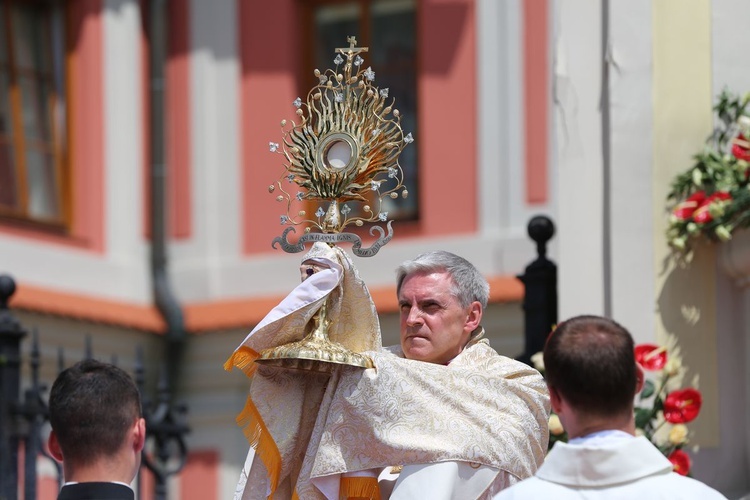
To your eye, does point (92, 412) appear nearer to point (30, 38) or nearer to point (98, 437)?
point (98, 437)

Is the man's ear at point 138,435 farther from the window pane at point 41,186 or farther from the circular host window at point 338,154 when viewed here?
the window pane at point 41,186

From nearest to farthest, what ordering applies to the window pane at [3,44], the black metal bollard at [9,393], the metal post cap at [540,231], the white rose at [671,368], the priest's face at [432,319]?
the priest's face at [432,319], the white rose at [671,368], the metal post cap at [540,231], the black metal bollard at [9,393], the window pane at [3,44]

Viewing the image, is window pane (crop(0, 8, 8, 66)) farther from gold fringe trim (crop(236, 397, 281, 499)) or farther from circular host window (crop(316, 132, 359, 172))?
gold fringe trim (crop(236, 397, 281, 499))

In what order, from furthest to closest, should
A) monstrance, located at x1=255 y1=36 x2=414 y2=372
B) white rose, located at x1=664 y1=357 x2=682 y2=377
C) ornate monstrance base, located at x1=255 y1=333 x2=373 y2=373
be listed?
white rose, located at x1=664 y1=357 x2=682 y2=377 < monstrance, located at x1=255 y1=36 x2=414 y2=372 < ornate monstrance base, located at x1=255 y1=333 x2=373 y2=373

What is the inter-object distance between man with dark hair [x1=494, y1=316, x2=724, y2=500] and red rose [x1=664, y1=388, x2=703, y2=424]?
3.05 m

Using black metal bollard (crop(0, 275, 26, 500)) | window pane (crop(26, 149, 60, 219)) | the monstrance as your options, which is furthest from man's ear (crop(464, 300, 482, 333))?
window pane (crop(26, 149, 60, 219))

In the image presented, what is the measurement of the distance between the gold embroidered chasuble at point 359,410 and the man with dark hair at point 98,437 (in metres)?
1.09

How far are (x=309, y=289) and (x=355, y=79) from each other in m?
0.76

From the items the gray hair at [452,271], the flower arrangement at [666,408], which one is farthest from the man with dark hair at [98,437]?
the flower arrangement at [666,408]

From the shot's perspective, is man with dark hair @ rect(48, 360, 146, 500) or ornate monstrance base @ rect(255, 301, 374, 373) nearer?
man with dark hair @ rect(48, 360, 146, 500)

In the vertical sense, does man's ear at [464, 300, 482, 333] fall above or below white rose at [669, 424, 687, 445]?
above

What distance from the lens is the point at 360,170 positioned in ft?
20.6

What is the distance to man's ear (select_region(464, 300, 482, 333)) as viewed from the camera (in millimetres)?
6517

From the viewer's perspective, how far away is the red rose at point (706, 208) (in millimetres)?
7750
